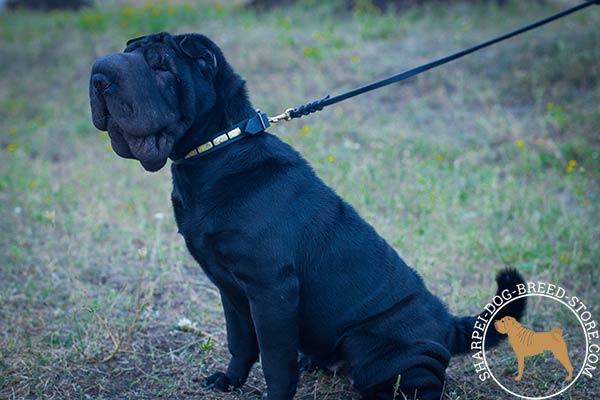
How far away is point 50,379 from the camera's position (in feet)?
10.6

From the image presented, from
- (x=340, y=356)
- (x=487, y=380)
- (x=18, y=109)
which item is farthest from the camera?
(x=18, y=109)

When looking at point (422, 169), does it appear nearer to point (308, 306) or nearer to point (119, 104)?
point (308, 306)

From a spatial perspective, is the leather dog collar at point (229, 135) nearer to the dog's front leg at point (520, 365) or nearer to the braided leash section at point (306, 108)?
the braided leash section at point (306, 108)

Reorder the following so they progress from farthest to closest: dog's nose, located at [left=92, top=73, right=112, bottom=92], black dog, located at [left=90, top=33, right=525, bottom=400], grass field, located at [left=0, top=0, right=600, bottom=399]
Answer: grass field, located at [left=0, top=0, right=600, bottom=399], black dog, located at [left=90, top=33, right=525, bottom=400], dog's nose, located at [left=92, top=73, right=112, bottom=92]

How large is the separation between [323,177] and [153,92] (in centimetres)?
351

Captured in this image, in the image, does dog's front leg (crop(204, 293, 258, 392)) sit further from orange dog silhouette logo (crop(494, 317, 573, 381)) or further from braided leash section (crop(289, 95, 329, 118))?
orange dog silhouette logo (crop(494, 317, 573, 381))

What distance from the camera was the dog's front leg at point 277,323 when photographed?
2645 mm

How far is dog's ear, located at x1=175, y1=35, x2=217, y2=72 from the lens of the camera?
2.66 metres

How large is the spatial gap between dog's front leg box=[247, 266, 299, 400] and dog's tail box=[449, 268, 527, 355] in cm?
84

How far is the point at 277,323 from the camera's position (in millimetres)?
2656

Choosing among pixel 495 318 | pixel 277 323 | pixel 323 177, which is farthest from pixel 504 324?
pixel 323 177

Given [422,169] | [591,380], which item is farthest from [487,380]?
[422,169]

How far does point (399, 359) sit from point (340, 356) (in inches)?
11.3

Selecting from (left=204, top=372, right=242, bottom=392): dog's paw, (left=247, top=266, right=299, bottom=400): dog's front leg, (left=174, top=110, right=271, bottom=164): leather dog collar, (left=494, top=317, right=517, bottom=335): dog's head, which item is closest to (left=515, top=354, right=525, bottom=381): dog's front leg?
(left=494, top=317, right=517, bottom=335): dog's head
